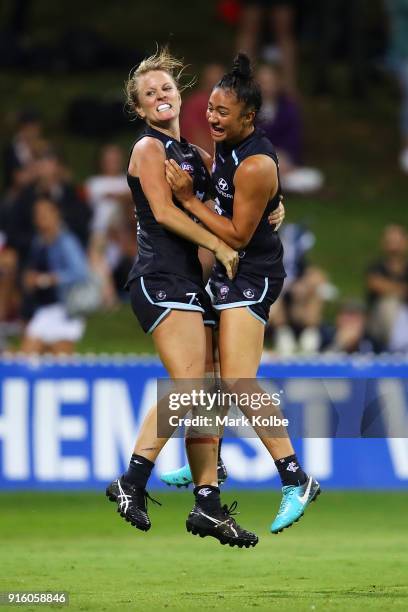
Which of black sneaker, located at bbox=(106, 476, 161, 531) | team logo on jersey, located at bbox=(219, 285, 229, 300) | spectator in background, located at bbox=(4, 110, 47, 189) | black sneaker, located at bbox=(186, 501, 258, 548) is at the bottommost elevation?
black sneaker, located at bbox=(186, 501, 258, 548)

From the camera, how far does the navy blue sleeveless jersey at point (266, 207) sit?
8.86 m

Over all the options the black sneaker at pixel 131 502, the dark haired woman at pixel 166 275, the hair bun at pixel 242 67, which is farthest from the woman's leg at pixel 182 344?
the hair bun at pixel 242 67

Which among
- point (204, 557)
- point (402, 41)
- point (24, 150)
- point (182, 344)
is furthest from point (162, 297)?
point (402, 41)

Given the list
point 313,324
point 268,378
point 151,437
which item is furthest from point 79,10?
point 151,437

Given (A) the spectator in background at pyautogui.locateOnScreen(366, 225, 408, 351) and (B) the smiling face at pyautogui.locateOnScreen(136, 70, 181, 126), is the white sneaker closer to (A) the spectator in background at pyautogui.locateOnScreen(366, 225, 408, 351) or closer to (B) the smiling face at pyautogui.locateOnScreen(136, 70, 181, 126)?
(A) the spectator in background at pyautogui.locateOnScreen(366, 225, 408, 351)

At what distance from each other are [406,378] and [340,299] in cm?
464

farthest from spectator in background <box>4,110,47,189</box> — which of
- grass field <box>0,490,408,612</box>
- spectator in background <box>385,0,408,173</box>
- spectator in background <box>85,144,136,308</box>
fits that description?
grass field <box>0,490,408,612</box>

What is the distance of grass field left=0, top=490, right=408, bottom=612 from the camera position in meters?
8.62

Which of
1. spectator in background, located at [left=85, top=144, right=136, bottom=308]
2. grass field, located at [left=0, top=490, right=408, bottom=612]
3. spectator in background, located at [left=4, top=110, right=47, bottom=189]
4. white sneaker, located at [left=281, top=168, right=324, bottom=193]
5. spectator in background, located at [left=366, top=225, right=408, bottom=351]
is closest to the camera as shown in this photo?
grass field, located at [left=0, top=490, right=408, bottom=612]

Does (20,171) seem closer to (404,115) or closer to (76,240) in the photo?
(76,240)

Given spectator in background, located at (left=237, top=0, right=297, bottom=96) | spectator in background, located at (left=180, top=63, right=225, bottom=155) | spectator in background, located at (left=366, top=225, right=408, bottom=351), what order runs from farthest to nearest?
spectator in background, located at (left=237, top=0, right=297, bottom=96), spectator in background, located at (left=180, top=63, right=225, bottom=155), spectator in background, located at (left=366, top=225, right=408, bottom=351)

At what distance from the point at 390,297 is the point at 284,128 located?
3.64m

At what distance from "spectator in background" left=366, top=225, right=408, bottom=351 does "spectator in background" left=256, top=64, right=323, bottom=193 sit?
2297 millimetres

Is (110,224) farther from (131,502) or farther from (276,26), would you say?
(131,502)
